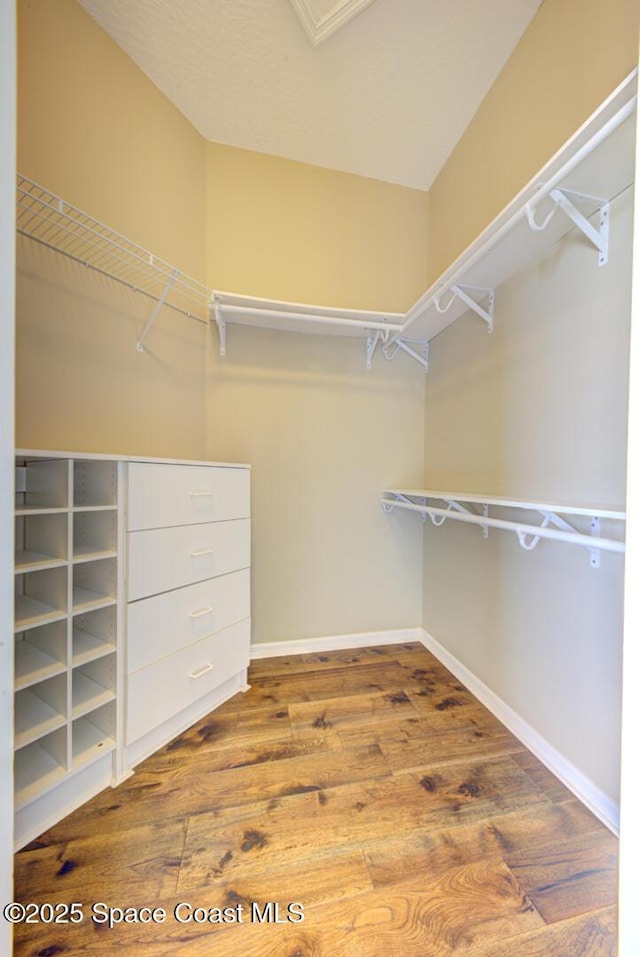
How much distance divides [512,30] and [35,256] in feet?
6.25

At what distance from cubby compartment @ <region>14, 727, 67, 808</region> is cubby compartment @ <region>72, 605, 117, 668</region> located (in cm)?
20

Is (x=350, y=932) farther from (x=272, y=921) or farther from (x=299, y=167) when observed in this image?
(x=299, y=167)

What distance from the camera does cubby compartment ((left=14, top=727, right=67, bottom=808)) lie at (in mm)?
874

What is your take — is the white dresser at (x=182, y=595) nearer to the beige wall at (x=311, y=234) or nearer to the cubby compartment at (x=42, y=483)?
the cubby compartment at (x=42, y=483)

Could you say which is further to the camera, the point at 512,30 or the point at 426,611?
the point at 426,611

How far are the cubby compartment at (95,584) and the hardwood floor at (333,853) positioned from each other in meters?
0.59

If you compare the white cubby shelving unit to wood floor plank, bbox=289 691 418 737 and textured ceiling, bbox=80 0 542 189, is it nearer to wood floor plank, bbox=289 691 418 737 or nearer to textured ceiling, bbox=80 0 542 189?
wood floor plank, bbox=289 691 418 737

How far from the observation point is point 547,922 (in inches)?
28.9

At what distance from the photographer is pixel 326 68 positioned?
4.49ft

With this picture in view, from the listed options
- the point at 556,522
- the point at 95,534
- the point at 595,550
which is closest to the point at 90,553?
the point at 95,534

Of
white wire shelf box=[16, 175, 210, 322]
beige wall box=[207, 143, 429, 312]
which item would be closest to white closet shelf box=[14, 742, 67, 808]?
white wire shelf box=[16, 175, 210, 322]

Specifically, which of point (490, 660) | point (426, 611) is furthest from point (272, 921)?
point (426, 611)

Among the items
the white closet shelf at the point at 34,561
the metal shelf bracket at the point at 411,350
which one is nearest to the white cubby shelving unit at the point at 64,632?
the white closet shelf at the point at 34,561

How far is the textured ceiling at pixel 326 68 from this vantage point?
1.21m
